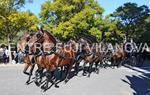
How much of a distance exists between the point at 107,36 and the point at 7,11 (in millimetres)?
21409

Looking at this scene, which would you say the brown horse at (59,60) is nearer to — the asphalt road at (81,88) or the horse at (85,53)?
the asphalt road at (81,88)

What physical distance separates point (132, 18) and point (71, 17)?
18.6 m

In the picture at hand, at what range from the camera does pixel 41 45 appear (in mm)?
14977

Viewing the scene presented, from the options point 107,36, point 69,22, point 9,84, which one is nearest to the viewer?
point 9,84

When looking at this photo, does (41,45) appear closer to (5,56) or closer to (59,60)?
(59,60)

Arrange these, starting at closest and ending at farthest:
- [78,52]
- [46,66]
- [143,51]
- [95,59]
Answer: [46,66]
[78,52]
[95,59]
[143,51]

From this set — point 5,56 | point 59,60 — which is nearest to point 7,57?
point 5,56

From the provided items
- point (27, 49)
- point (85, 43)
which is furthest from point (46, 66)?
point (85, 43)

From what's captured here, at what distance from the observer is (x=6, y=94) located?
44.6ft

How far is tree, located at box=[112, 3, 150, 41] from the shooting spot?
6397cm

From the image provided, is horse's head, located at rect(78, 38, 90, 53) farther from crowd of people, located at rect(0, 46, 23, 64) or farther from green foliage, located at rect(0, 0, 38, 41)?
green foliage, located at rect(0, 0, 38, 41)

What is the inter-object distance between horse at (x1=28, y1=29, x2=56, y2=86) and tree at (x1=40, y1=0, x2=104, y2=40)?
32.3m

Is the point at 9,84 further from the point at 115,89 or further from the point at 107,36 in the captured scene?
the point at 107,36

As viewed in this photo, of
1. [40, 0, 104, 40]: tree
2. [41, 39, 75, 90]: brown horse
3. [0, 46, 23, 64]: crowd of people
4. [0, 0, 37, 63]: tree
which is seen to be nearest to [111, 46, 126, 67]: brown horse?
[0, 46, 23, 64]: crowd of people
